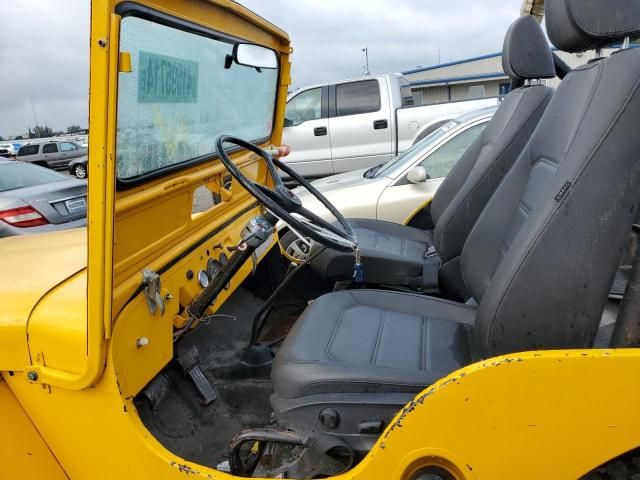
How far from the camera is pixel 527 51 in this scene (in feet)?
7.72

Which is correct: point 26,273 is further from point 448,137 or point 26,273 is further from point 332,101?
point 332,101

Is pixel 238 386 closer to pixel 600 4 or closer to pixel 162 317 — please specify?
pixel 162 317

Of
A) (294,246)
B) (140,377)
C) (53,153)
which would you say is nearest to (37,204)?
(294,246)

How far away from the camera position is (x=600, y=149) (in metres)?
1.38

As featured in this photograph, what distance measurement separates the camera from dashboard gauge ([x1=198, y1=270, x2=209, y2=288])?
186 centimetres

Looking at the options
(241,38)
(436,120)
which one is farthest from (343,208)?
(436,120)

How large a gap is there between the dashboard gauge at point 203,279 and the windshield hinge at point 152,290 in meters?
0.35

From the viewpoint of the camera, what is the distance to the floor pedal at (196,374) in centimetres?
185

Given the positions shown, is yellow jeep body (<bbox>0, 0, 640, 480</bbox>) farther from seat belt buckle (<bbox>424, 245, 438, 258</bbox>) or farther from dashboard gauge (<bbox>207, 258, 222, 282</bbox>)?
seat belt buckle (<bbox>424, 245, 438, 258</bbox>)

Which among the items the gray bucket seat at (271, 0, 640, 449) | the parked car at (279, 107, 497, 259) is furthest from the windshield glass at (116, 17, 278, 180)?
the parked car at (279, 107, 497, 259)

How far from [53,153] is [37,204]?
1641 centimetres

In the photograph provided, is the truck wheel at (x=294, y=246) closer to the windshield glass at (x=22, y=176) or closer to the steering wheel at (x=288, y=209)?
the steering wheel at (x=288, y=209)

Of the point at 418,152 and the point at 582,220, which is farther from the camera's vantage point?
the point at 418,152

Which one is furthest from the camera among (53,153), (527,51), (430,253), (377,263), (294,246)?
(53,153)
